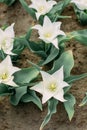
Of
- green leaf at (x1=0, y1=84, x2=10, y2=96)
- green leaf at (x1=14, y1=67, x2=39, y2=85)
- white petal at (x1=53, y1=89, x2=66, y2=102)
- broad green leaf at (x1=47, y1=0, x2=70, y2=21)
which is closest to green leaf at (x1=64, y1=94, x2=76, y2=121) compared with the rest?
white petal at (x1=53, y1=89, x2=66, y2=102)

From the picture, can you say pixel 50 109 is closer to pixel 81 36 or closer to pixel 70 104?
pixel 70 104

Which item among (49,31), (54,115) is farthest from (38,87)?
(49,31)

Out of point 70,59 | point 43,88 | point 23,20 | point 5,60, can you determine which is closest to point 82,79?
point 70,59

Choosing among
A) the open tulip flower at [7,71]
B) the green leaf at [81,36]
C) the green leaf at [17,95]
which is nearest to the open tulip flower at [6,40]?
the open tulip flower at [7,71]

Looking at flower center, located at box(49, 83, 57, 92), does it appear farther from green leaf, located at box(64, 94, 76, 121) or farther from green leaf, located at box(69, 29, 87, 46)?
green leaf, located at box(69, 29, 87, 46)

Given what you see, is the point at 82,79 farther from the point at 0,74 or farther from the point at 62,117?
the point at 0,74

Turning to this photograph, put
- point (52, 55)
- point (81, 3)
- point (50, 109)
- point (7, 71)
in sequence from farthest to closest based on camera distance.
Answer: point (81, 3)
point (52, 55)
point (7, 71)
point (50, 109)
